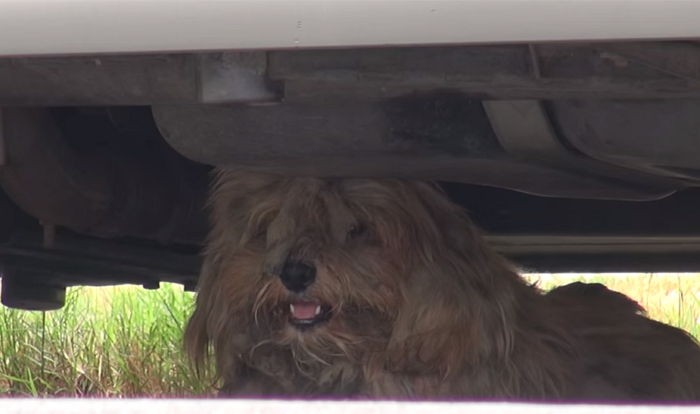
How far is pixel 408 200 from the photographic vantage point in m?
3.53

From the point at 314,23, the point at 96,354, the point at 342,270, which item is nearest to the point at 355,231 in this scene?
the point at 342,270

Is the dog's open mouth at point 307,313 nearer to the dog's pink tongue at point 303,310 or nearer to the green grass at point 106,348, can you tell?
the dog's pink tongue at point 303,310

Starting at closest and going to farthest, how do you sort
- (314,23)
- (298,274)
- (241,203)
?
(314,23) < (298,274) < (241,203)

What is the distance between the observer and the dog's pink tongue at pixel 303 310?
349 centimetres

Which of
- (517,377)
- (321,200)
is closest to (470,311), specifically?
(517,377)

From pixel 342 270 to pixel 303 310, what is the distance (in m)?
0.17

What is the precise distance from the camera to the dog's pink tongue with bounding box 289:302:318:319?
3.49 m

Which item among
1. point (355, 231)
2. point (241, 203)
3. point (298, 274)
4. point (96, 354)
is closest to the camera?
point (298, 274)

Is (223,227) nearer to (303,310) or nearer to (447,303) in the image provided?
(303,310)

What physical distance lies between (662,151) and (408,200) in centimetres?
98

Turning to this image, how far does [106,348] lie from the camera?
5172 millimetres

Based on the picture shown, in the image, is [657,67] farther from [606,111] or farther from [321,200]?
A: [321,200]

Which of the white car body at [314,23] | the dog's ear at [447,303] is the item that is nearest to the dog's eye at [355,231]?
the dog's ear at [447,303]

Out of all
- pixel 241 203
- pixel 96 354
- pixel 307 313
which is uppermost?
pixel 96 354
